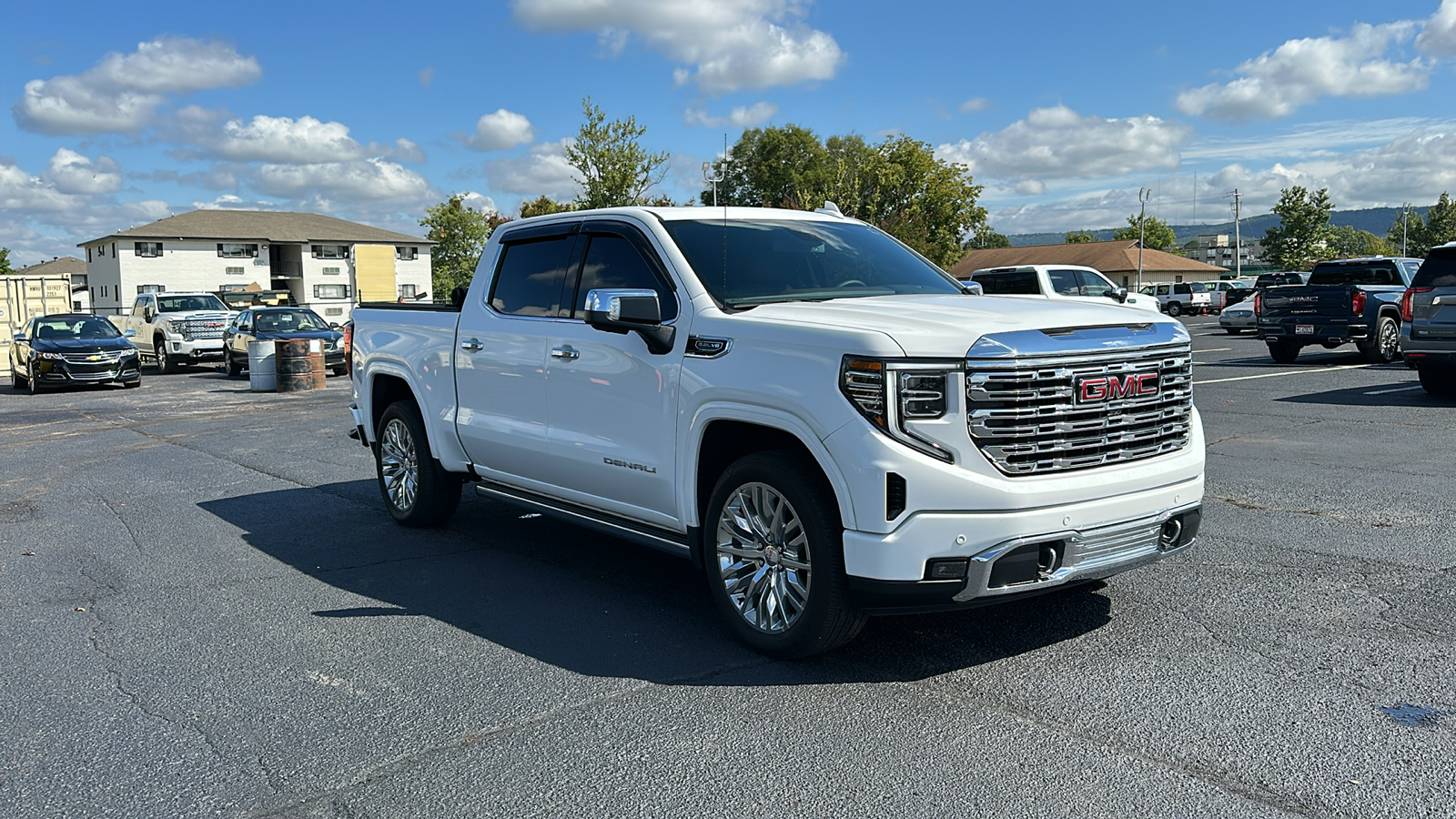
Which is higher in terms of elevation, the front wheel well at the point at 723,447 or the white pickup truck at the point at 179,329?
the white pickup truck at the point at 179,329

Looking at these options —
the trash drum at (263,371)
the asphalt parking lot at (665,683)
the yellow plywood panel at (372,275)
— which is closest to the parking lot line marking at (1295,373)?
the asphalt parking lot at (665,683)

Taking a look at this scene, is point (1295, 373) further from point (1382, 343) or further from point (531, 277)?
point (531, 277)

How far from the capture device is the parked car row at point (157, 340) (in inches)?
869

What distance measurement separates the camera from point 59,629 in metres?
5.41

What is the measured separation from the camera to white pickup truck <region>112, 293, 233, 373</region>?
27312 millimetres

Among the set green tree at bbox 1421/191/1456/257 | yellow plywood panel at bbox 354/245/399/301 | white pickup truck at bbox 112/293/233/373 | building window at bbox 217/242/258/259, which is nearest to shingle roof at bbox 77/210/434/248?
building window at bbox 217/242/258/259

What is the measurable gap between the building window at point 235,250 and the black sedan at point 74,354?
51306 mm

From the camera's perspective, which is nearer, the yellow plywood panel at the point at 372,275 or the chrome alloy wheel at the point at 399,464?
the chrome alloy wheel at the point at 399,464

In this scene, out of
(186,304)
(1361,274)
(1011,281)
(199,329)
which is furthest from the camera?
(186,304)

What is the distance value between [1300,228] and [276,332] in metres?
80.9

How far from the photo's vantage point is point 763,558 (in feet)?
15.4

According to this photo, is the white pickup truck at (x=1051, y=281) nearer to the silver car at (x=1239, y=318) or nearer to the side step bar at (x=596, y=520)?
the silver car at (x=1239, y=318)

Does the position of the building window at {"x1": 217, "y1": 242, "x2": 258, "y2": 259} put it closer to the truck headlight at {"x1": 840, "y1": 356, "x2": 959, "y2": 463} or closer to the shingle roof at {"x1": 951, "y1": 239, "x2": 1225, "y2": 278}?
the shingle roof at {"x1": 951, "y1": 239, "x2": 1225, "y2": 278}

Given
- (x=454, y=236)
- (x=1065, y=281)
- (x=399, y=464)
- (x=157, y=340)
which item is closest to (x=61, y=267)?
(x=454, y=236)
